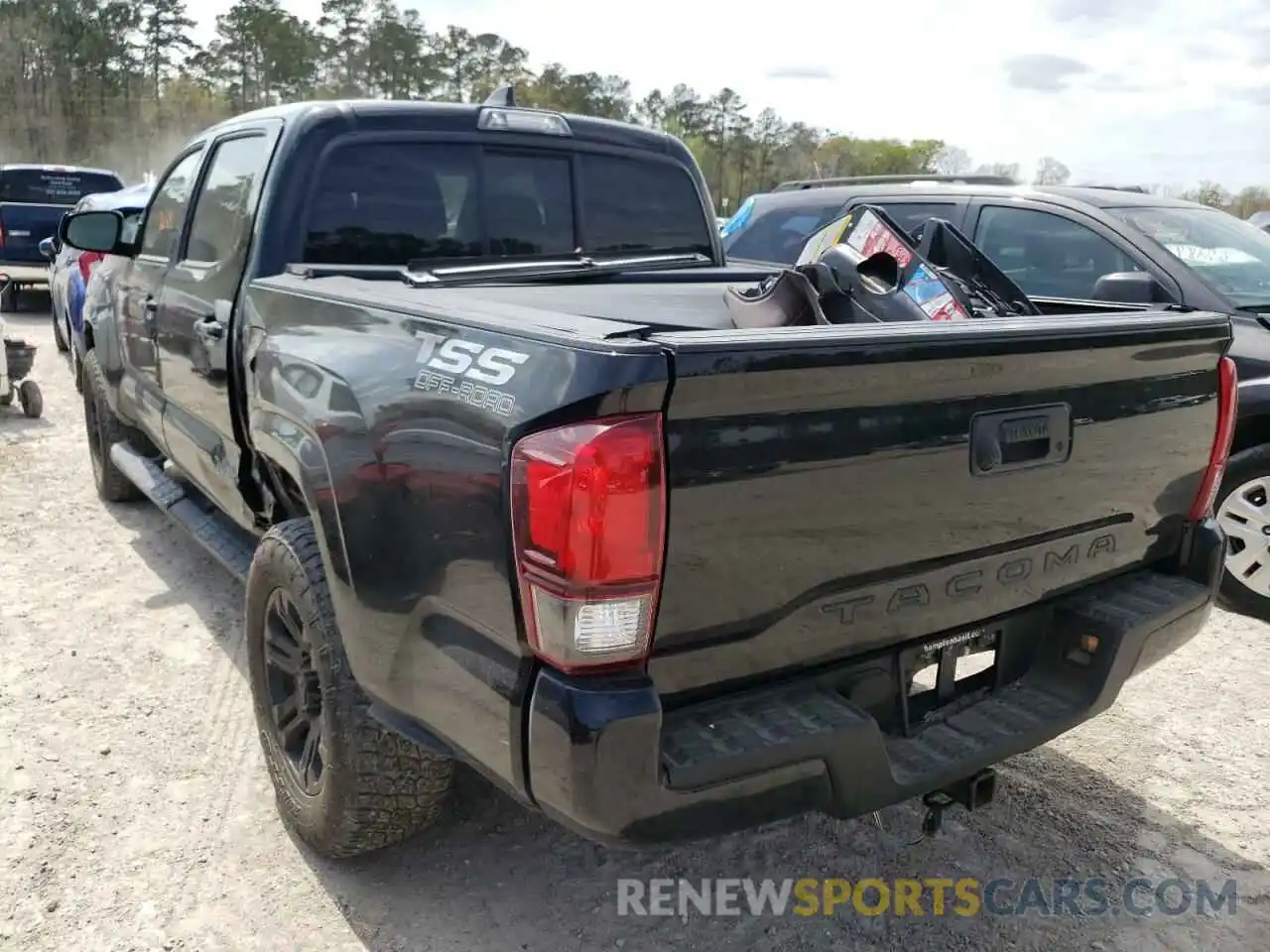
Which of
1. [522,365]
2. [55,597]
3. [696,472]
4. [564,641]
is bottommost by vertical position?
[55,597]

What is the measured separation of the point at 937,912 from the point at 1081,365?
1472 mm

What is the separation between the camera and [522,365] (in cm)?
196

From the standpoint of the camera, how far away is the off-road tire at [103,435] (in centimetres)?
566

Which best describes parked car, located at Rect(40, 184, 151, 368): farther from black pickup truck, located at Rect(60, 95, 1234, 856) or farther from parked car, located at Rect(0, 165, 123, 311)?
black pickup truck, located at Rect(60, 95, 1234, 856)

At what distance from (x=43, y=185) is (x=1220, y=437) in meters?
16.8

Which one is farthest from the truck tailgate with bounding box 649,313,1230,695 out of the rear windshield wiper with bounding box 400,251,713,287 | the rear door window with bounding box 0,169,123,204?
the rear door window with bounding box 0,169,123,204

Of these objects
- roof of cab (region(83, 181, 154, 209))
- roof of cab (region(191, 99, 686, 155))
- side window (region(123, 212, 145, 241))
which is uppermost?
roof of cab (region(191, 99, 686, 155))

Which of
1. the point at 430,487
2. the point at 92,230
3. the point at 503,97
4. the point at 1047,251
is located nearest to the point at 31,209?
the point at 92,230

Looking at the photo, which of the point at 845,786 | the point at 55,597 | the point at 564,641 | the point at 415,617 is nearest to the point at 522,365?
the point at 564,641

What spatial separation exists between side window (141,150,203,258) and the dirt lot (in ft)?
5.58

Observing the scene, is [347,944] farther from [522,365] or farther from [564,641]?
[522,365]

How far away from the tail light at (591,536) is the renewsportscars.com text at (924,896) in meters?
1.21

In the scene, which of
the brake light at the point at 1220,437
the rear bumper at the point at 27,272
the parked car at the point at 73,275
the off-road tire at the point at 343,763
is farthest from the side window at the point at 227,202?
the rear bumper at the point at 27,272

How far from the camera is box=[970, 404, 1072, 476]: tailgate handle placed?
2.29m
